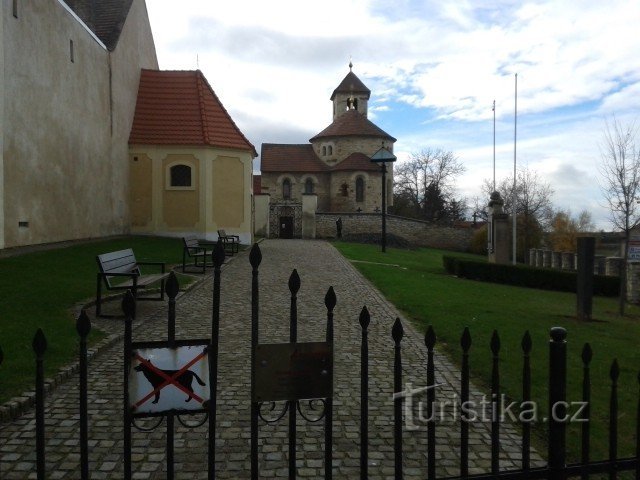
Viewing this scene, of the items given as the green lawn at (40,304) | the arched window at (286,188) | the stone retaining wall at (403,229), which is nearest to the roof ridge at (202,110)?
the green lawn at (40,304)

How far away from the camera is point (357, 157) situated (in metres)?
51.0

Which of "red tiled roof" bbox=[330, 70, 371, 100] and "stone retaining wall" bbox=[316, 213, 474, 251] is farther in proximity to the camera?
"red tiled roof" bbox=[330, 70, 371, 100]

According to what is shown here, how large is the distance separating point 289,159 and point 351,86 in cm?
1314

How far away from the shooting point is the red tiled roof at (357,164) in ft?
164

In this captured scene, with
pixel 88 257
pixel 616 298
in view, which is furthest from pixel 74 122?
pixel 616 298

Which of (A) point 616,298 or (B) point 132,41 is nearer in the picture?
(A) point 616,298

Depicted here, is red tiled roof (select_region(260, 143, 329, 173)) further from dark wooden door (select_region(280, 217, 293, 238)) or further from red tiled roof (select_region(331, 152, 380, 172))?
dark wooden door (select_region(280, 217, 293, 238))

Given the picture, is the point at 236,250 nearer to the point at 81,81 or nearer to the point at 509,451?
the point at 81,81

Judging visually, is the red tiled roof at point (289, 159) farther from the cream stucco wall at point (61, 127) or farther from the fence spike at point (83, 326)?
the fence spike at point (83, 326)

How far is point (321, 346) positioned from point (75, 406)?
318 cm

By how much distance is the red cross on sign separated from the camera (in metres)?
2.60

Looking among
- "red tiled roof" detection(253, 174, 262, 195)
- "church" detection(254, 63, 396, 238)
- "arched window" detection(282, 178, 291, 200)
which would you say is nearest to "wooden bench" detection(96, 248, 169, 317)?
"church" detection(254, 63, 396, 238)

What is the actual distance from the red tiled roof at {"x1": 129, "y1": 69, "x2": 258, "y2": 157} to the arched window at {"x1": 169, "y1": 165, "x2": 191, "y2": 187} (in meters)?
1.16

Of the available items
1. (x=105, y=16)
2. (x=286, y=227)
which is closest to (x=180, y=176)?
(x=105, y=16)
